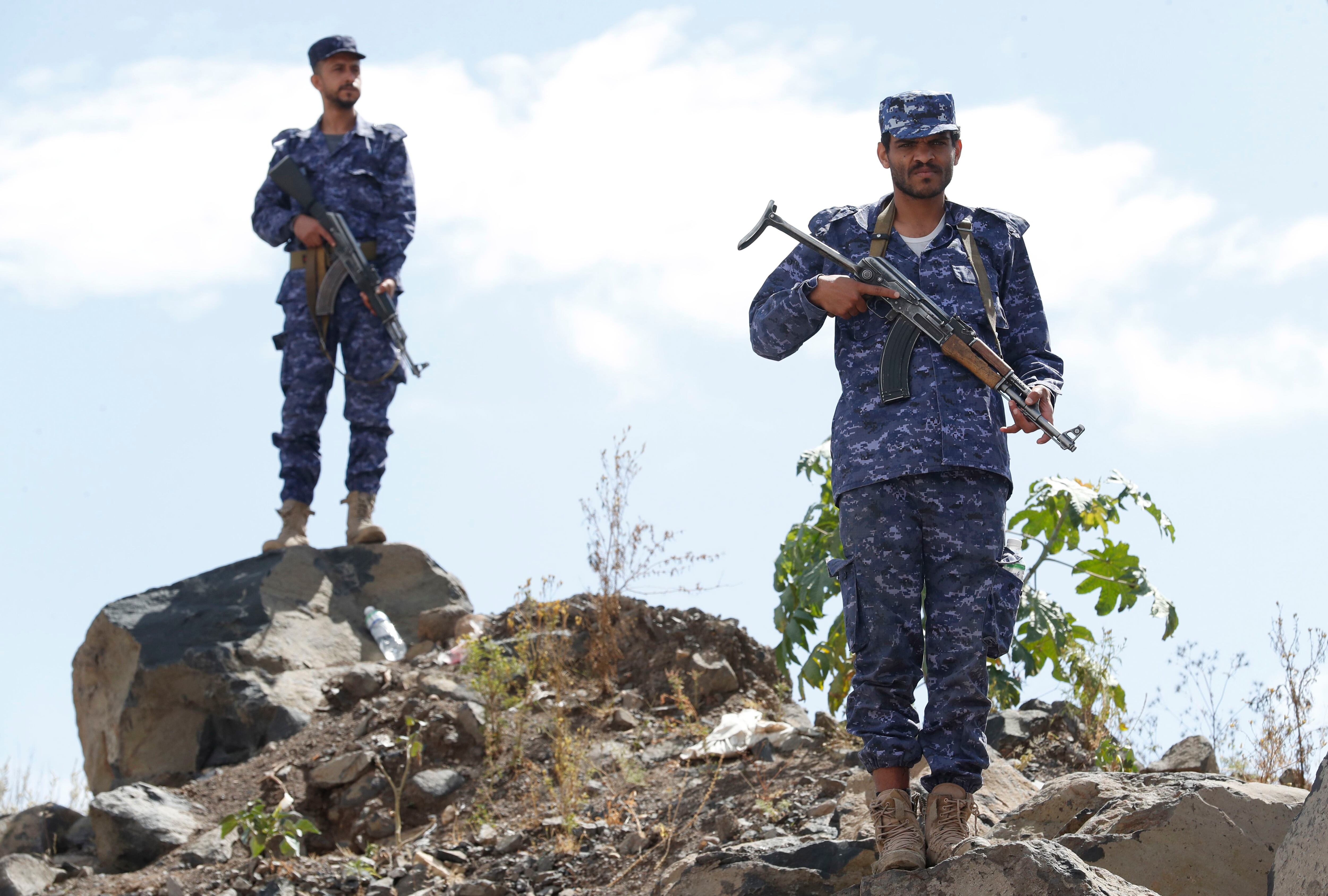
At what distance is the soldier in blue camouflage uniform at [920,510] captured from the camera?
3.44 metres

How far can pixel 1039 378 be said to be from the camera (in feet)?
12.2

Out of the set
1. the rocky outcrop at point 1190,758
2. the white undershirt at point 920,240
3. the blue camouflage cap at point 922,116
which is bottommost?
the rocky outcrop at point 1190,758

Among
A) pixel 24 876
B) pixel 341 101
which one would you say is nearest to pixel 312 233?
pixel 341 101

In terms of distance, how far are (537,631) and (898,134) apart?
174 inches

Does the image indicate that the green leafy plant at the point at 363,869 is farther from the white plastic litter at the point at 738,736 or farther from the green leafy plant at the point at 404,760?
the white plastic litter at the point at 738,736

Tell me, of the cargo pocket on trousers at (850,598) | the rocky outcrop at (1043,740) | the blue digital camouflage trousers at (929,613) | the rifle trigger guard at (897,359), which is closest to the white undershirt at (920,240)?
the rifle trigger guard at (897,359)

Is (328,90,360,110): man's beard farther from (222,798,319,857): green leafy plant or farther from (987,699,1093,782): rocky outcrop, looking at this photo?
(987,699,1093,782): rocky outcrop

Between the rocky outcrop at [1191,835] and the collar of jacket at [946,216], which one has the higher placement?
the collar of jacket at [946,216]

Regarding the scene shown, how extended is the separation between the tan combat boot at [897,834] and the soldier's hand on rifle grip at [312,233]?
221 inches

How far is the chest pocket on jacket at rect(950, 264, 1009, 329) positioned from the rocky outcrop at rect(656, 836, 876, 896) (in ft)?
4.98

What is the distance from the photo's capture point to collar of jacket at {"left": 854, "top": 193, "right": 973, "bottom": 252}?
3787 millimetres

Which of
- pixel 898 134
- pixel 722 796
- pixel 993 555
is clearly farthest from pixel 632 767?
pixel 898 134

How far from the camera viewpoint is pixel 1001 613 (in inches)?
138

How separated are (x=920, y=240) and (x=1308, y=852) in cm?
183
